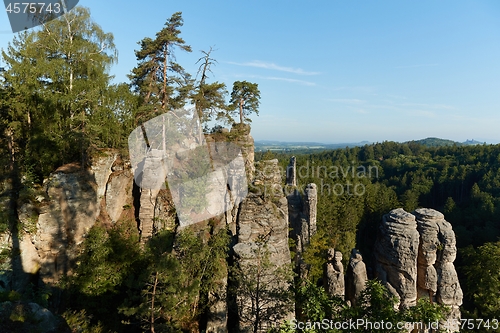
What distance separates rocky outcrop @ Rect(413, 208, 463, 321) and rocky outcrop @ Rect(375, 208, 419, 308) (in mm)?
894

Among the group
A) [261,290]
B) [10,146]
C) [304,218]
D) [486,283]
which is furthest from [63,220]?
[486,283]

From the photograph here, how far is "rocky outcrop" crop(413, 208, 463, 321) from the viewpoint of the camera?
14938 millimetres

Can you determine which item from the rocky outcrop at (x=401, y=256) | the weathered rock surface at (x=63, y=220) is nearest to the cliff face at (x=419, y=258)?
the rocky outcrop at (x=401, y=256)

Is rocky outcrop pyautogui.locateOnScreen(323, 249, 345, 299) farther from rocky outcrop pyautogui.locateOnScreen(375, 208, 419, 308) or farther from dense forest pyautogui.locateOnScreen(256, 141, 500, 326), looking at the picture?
dense forest pyautogui.locateOnScreen(256, 141, 500, 326)

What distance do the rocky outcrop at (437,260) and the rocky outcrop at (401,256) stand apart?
0.89 metres

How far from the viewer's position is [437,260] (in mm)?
15344

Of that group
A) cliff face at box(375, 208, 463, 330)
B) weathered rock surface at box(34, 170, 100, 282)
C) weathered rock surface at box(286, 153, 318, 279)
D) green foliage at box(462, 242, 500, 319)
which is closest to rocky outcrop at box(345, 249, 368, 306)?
cliff face at box(375, 208, 463, 330)

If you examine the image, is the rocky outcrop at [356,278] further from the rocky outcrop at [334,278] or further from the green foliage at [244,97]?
the green foliage at [244,97]

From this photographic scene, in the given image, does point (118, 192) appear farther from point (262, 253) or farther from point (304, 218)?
point (304, 218)

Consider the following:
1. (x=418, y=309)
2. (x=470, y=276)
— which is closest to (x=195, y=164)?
(x=418, y=309)

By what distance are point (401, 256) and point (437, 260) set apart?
2727 mm

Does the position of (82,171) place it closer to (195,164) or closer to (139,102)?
(195,164)

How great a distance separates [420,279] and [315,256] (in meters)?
7.86

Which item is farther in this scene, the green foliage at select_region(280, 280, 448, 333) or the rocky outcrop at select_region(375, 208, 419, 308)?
the rocky outcrop at select_region(375, 208, 419, 308)
